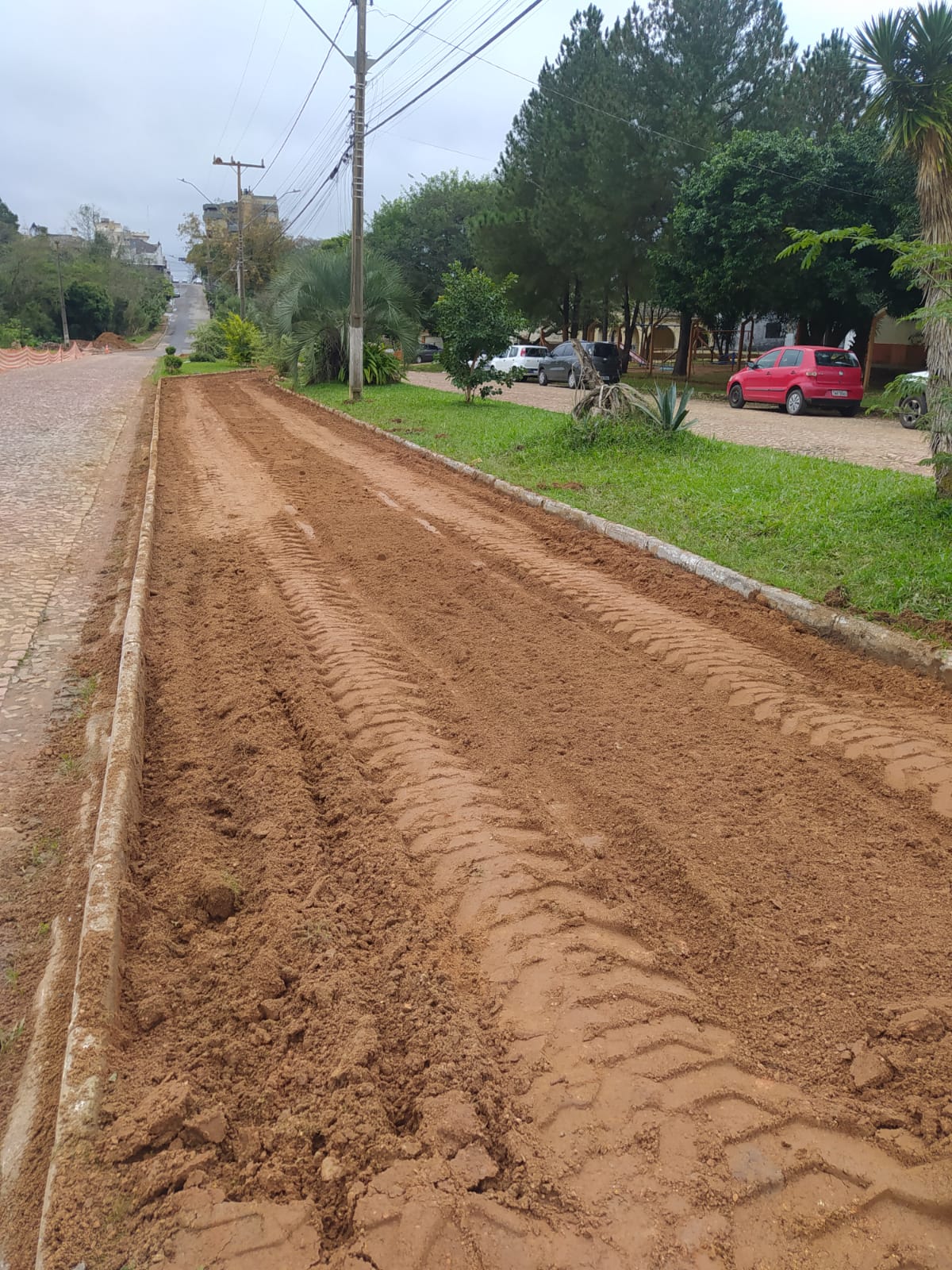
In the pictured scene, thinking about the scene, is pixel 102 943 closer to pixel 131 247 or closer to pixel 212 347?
pixel 212 347

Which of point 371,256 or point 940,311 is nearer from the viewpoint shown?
point 940,311

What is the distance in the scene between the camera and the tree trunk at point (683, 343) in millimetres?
31428

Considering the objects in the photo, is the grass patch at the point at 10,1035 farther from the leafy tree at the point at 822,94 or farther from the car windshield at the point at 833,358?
the leafy tree at the point at 822,94

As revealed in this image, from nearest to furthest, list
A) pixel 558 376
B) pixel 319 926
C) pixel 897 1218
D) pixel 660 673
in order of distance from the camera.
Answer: pixel 897 1218, pixel 319 926, pixel 660 673, pixel 558 376

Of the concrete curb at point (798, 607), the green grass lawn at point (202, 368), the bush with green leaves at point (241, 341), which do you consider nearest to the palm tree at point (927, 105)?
the concrete curb at point (798, 607)

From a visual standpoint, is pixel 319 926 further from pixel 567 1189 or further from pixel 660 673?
pixel 660 673

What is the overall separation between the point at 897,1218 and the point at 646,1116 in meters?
0.59

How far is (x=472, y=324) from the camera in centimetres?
1969

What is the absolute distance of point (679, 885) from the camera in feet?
10.4

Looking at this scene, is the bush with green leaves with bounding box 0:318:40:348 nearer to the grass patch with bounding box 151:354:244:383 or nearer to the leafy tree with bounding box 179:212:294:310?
the leafy tree with bounding box 179:212:294:310

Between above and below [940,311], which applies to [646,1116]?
below

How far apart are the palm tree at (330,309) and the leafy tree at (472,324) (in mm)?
5927

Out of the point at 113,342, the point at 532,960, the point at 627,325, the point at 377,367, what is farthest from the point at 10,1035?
the point at 113,342

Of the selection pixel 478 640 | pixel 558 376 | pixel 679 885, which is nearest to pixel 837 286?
pixel 558 376
